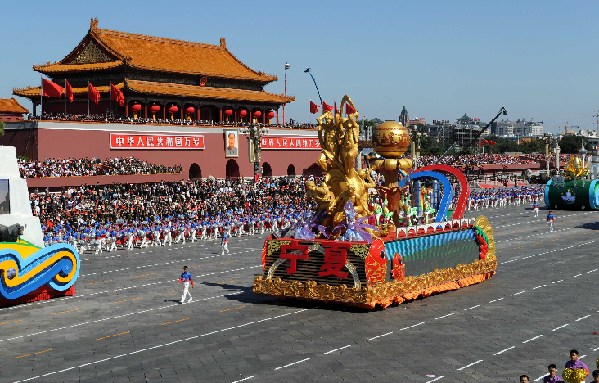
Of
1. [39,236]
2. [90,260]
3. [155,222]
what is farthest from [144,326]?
[155,222]

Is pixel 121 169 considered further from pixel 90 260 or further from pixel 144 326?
pixel 144 326

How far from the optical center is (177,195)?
5094 centimetres

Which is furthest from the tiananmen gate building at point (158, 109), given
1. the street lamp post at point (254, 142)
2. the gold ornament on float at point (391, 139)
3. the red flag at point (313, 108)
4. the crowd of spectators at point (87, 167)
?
the gold ornament on float at point (391, 139)

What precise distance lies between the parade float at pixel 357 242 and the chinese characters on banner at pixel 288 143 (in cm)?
4103

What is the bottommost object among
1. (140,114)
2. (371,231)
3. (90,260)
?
(90,260)

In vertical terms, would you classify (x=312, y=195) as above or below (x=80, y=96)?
below

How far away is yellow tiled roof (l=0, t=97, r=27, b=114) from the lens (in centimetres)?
6981

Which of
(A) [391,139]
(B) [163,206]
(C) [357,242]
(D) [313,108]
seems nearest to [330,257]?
(C) [357,242]

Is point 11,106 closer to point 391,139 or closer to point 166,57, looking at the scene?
point 166,57

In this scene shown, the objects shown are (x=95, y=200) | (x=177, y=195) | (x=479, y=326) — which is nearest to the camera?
(x=479, y=326)

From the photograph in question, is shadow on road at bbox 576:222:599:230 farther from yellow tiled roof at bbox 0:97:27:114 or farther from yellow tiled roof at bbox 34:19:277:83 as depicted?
yellow tiled roof at bbox 0:97:27:114

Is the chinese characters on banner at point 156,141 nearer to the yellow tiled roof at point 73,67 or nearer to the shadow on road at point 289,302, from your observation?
the yellow tiled roof at point 73,67

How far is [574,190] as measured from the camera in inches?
2370

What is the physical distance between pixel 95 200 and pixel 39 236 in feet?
62.2
